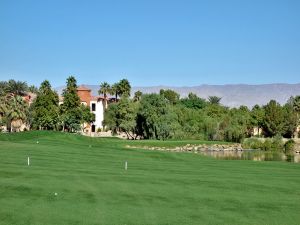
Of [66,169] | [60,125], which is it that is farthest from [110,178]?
[60,125]

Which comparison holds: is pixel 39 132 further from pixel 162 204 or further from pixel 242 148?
pixel 162 204

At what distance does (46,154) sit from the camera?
137ft

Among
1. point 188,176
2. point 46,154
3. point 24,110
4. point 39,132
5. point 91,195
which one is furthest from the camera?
point 24,110

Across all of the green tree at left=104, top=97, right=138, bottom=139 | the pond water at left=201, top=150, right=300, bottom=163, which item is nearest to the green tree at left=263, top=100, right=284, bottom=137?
the green tree at left=104, top=97, right=138, bottom=139

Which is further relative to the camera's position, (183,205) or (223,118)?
(223,118)

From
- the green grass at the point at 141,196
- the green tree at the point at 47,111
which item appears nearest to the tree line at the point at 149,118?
the green tree at the point at 47,111

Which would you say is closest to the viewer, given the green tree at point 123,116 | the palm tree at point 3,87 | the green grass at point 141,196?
the green grass at point 141,196

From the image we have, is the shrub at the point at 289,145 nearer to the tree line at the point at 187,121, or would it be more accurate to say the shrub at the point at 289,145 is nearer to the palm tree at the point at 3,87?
the tree line at the point at 187,121

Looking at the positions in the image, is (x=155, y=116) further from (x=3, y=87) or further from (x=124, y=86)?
(x=3, y=87)

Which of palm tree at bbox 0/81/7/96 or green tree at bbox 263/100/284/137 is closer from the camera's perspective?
green tree at bbox 263/100/284/137

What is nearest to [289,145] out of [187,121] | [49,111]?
[187,121]

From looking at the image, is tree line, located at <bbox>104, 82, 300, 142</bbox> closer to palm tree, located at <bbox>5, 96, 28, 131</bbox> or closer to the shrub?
the shrub

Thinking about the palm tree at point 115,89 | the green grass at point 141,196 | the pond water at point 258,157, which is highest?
the palm tree at point 115,89

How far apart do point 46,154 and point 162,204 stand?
75.7 feet
